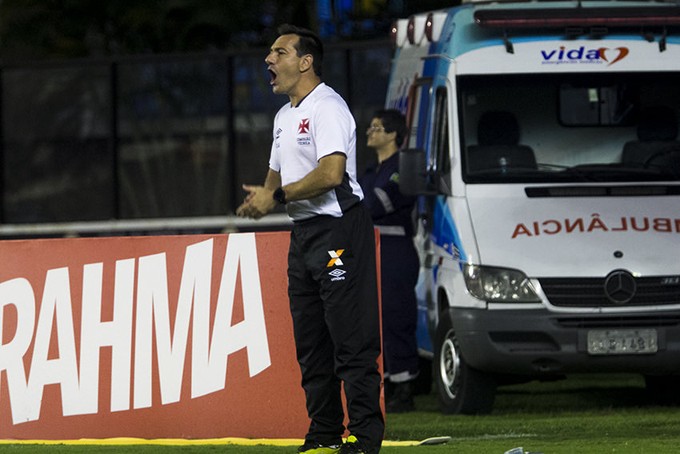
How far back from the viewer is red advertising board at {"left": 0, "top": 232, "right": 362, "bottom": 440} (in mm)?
10219

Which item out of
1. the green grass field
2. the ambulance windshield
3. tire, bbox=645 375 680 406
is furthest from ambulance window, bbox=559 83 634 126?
tire, bbox=645 375 680 406

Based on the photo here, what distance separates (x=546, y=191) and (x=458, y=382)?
1.36 meters

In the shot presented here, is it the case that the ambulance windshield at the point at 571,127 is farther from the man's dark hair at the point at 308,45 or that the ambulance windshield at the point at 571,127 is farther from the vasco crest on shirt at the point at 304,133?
the vasco crest on shirt at the point at 304,133

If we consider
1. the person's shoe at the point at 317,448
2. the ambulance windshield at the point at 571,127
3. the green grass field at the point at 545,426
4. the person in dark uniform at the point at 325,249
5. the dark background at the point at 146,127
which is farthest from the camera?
the dark background at the point at 146,127

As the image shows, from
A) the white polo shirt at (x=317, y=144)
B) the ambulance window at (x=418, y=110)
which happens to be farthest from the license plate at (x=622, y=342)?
the white polo shirt at (x=317, y=144)

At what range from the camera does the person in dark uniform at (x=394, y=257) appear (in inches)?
512

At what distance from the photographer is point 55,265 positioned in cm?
1050

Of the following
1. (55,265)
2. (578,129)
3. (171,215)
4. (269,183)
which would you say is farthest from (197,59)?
(269,183)

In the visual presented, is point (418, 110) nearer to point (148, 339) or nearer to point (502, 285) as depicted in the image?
point (502, 285)

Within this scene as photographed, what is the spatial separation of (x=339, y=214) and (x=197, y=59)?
9642 mm

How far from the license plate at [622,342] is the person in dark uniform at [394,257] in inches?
61.4

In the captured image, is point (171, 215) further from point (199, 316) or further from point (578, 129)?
point (199, 316)

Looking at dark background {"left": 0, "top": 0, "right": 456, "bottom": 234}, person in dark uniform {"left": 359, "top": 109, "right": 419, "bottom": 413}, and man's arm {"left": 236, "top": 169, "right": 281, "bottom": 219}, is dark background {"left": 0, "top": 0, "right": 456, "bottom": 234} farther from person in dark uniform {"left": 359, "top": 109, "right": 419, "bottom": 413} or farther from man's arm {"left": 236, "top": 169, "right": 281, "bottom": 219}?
man's arm {"left": 236, "top": 169, "right": 281, "bottom": 219}

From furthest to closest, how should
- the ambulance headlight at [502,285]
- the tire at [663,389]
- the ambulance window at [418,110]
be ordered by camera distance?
the tire at [663,389]
the ambulance window at [418,110]
the ambulance headlight at [502,285]
